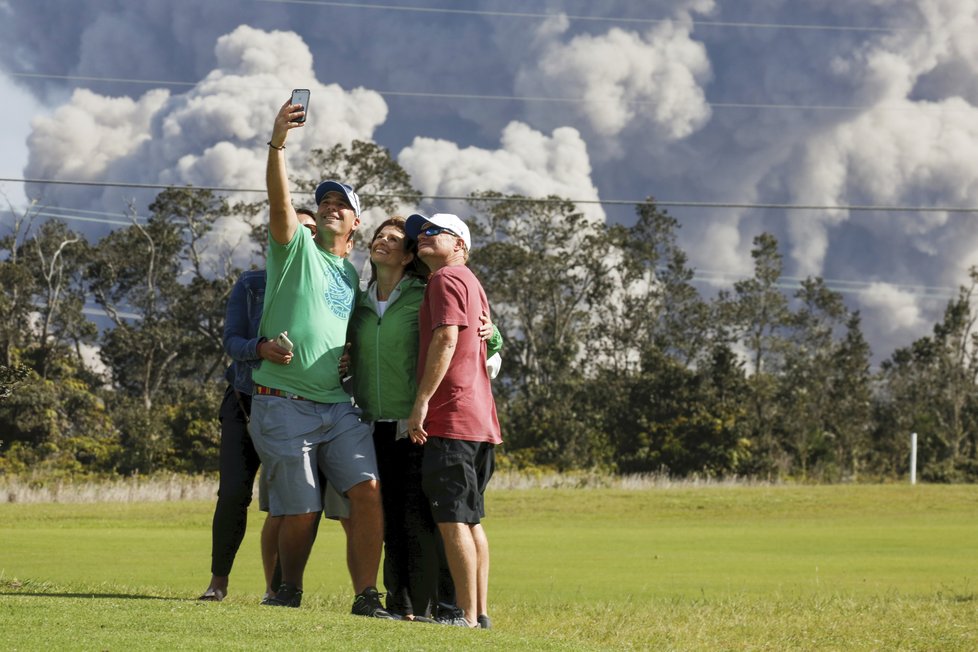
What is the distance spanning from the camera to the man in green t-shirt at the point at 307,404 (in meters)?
5.39

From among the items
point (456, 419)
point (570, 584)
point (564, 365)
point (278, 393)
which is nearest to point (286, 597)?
point (278, 393)

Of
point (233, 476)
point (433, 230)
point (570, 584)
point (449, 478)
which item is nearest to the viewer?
point (449, 478)

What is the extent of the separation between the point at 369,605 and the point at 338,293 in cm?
133

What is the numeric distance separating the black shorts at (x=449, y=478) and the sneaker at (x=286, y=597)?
794 mm

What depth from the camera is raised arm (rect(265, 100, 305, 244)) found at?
525cm

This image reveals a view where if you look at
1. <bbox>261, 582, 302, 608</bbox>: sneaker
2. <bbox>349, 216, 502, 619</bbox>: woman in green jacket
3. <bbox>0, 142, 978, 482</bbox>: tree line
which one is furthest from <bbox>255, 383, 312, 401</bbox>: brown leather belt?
<bbox>0, 142, 978, 482</bbox>: tree line

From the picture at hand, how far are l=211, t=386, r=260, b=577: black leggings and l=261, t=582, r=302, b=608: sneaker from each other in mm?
469

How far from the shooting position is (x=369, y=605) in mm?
5492

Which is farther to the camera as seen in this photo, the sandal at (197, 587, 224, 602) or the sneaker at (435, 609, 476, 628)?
the sandal at (197, 587, 224, 602)

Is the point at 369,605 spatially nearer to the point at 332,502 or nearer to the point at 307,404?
the point at 332,502

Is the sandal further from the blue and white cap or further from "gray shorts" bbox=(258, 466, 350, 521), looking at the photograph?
the blue and white cap

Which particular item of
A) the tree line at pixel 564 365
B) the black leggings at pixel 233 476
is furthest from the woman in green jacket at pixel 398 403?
the tree line at pixel 564 365

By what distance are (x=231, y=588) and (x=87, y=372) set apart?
115ft

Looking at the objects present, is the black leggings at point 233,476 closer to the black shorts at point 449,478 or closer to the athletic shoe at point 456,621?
the black shorts at point 449,478
